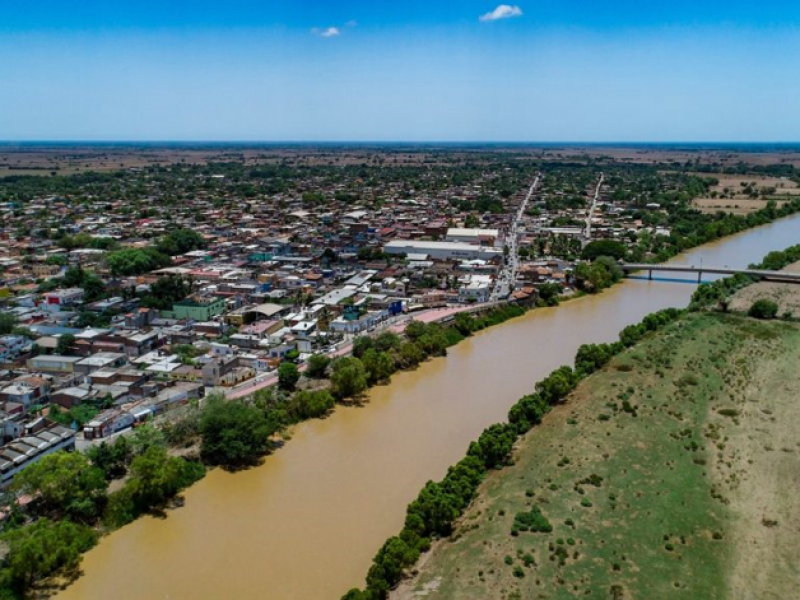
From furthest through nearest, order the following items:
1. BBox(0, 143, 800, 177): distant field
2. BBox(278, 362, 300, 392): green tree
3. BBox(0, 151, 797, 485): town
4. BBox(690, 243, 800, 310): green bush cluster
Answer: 1. BBox(0, 143, 800, 177): distant field
2. BBox(690, 243, 800, 310): green bush cluster
3. BBox(278, 362, 300, 392): green tree
4. BBox(0, 151, 797, 485): town

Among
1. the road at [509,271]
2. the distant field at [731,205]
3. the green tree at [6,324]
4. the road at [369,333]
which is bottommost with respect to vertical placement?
the road at [369,333]

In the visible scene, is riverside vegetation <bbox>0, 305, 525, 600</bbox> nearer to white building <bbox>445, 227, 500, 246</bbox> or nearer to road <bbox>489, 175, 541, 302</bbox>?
road <bbox>489, 175, 541, 302</bbox>

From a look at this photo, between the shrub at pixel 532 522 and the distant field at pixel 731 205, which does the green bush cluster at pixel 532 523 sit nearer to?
the shrub at pixel 532 522

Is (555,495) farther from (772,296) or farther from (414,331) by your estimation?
(772,296)

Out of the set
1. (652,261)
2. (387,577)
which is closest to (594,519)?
(387,577)

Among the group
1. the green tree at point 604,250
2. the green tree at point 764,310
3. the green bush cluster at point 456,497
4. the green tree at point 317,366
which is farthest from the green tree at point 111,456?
the green tree at point 604,250

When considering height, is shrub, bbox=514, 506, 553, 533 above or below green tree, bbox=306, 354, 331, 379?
below

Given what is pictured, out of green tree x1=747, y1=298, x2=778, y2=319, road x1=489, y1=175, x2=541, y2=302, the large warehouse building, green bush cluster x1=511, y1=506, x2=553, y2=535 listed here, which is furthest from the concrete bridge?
green bush cluster x1=511, y1=506, x2=553, y2=535
